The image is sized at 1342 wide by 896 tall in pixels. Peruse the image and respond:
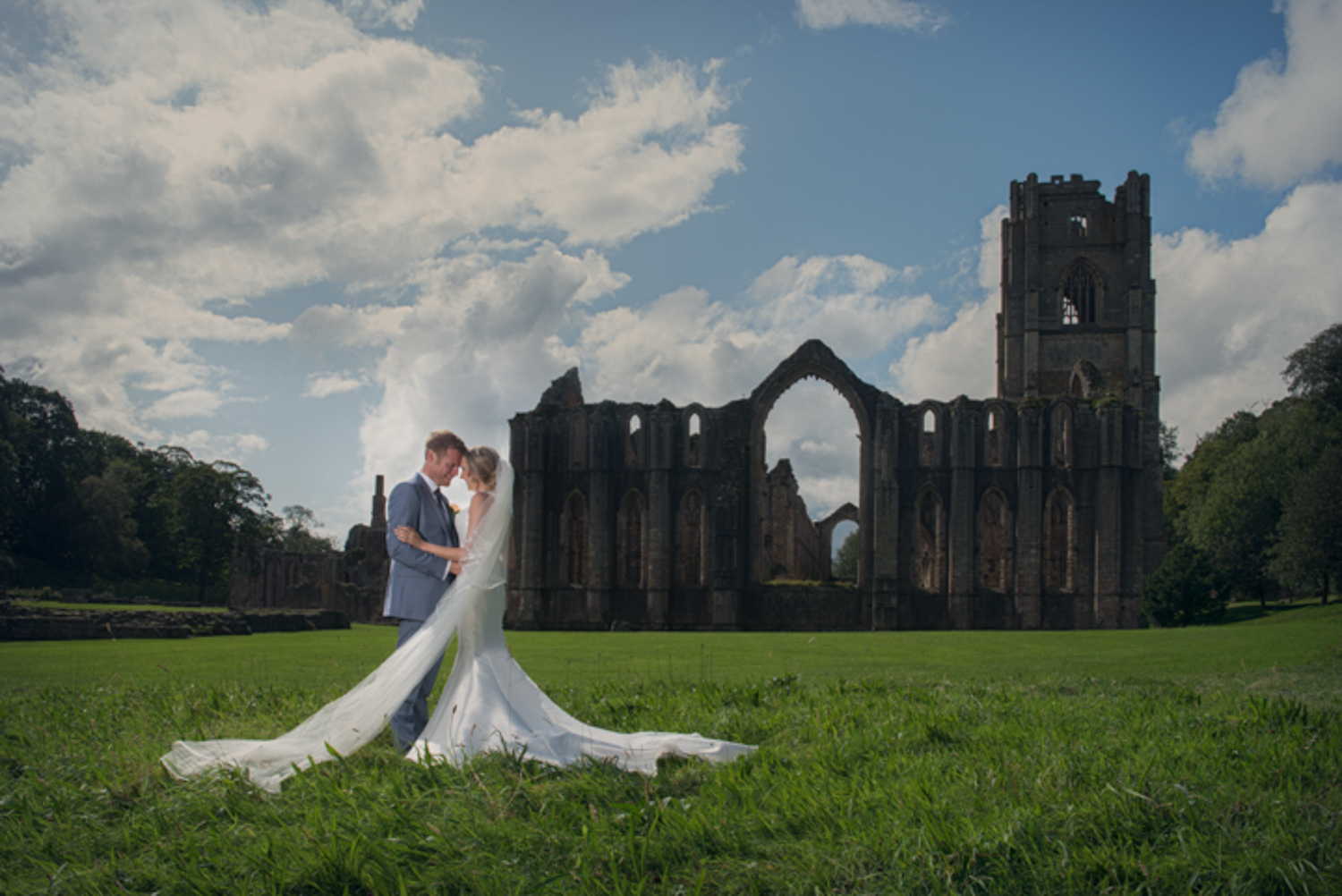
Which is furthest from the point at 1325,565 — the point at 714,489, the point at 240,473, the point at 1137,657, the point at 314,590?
the point at 240,473

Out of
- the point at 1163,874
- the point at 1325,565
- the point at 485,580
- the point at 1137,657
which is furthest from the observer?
the point at 1325,565

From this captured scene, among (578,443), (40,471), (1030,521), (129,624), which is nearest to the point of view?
(129,624)

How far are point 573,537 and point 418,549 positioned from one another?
2851cm

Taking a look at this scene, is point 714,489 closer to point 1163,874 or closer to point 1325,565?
point 1325,565

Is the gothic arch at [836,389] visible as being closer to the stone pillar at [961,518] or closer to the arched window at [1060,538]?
the stone pillar at [961,518]

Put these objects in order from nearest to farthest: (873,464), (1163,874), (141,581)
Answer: (1163,874) < (873,464) < (141,581)

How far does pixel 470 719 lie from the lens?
5.01m

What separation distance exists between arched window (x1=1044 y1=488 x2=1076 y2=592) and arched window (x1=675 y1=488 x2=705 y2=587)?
40.4 ft

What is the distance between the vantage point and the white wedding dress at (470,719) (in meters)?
4.60

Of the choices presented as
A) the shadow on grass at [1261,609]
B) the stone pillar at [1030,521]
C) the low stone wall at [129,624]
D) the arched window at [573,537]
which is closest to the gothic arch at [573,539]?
the arched window at [573,537]

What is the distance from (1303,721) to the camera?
5.21 meters

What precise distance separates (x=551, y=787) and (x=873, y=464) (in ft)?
91.1

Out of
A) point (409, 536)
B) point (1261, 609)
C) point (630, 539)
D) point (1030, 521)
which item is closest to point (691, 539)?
point (630, 539)

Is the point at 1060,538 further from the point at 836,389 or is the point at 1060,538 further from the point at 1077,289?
the point at 1077,289
